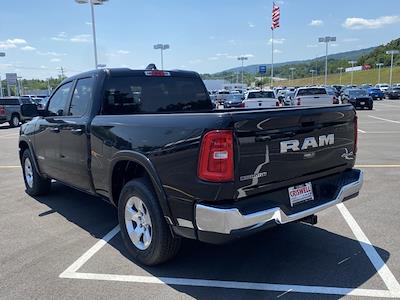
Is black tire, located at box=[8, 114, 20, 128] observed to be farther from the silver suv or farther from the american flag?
the american flag

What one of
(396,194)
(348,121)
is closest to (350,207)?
(396,194)

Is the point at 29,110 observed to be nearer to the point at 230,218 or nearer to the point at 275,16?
the point at 230,218

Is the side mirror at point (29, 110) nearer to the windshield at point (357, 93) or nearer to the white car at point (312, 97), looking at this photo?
the white car at point (312, 97)

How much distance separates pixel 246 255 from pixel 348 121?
5.84 feet

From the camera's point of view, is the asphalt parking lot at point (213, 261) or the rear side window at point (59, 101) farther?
the rear side window at point (59, 101)

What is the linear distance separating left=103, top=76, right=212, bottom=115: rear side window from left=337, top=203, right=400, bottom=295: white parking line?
8.08ft

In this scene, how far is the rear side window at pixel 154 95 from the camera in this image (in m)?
5.09

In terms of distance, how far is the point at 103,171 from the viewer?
4.72 m

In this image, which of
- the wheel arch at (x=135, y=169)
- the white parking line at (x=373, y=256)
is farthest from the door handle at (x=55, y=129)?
the white parking line at (x=373, y=256)

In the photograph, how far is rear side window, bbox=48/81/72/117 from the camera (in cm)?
592

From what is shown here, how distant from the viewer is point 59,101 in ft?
20.2

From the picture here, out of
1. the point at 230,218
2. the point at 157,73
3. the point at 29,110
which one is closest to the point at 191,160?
the point at 230,218

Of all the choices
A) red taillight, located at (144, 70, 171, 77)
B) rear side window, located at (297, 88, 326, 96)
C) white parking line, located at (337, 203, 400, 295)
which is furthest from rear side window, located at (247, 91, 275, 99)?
red taillight, located at (144, 70, 171, 77)

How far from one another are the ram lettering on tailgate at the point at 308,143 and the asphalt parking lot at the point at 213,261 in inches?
46.2
